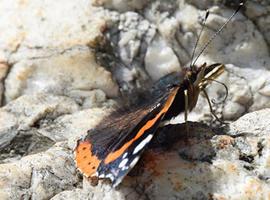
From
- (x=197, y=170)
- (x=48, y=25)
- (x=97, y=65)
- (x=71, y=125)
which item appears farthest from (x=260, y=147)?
(x=48, y=25)

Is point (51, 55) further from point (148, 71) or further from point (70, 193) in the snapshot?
point (70, 193)

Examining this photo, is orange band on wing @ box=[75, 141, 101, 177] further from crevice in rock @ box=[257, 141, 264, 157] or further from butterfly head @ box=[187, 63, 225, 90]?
crevice in rock @ box=[257, 141, 264, 157]

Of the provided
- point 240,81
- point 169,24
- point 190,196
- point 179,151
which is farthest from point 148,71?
point 190,196

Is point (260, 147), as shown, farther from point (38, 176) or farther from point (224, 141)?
point (38, 176)

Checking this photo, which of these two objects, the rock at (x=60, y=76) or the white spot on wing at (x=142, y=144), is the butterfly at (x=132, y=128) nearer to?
the white spot on wing at (x=142, y=144)


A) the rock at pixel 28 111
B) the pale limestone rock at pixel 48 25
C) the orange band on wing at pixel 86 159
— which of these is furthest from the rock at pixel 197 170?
the pale limestone rock at pixel 48 25

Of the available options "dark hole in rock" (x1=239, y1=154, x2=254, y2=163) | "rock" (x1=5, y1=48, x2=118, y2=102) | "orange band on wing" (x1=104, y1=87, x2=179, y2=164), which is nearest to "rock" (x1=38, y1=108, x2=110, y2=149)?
"rock" (x1=5, y1=48, x2=118, y2=102)
